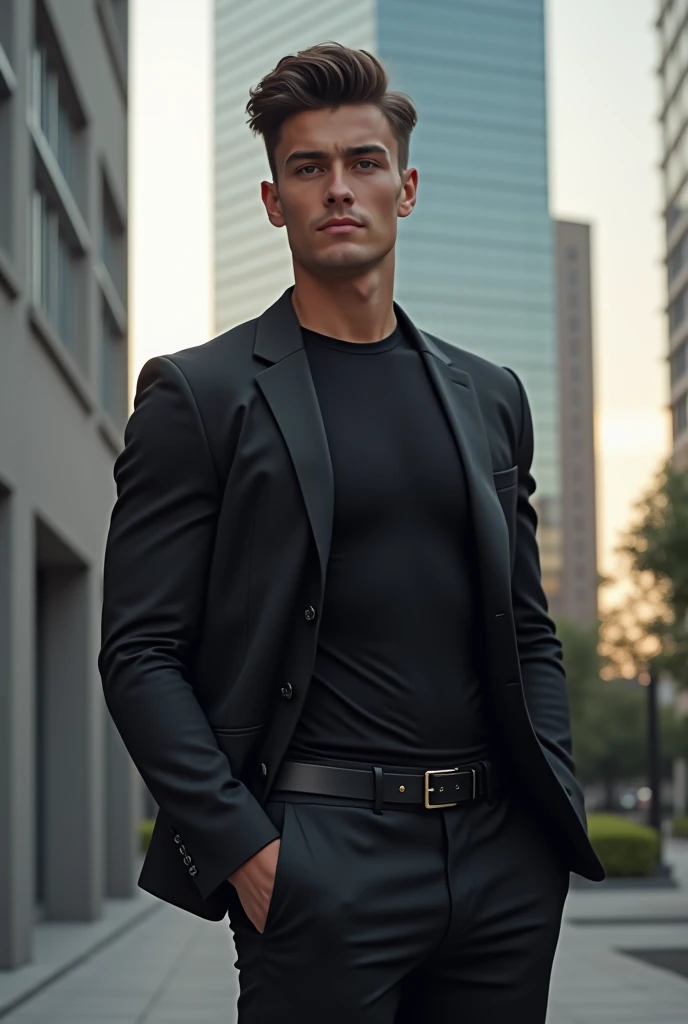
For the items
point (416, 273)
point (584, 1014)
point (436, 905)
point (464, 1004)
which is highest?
point (416, 273)

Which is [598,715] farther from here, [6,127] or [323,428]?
[323,428]

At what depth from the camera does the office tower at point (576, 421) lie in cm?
17775

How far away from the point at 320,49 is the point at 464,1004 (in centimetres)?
174

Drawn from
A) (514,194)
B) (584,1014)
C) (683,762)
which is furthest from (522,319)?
(584,1014)

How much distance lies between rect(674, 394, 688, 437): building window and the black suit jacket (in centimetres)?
7800

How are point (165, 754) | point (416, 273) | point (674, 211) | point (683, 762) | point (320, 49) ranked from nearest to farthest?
point (165, 754), point (320, 49), point (674, 211), point (683, 762), point (416, 273)

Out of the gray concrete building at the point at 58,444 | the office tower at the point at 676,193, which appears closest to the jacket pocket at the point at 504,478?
the gray concrete building at the point at 58,444

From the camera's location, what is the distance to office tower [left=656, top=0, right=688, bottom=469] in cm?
7919

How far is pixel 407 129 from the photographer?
9.40ft

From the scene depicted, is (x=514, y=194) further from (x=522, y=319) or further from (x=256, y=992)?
(x=256, y=992)

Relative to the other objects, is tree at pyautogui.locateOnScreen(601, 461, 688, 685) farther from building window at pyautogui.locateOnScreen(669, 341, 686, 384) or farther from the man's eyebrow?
building window at pyautogui.locateOnScreen(669, 341, 686, 384)

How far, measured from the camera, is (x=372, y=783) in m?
2.51

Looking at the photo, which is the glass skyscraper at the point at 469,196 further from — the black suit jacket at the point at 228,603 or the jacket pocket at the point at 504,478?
the black suit jacket at the point at 228,603

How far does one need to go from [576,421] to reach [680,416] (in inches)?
4110
